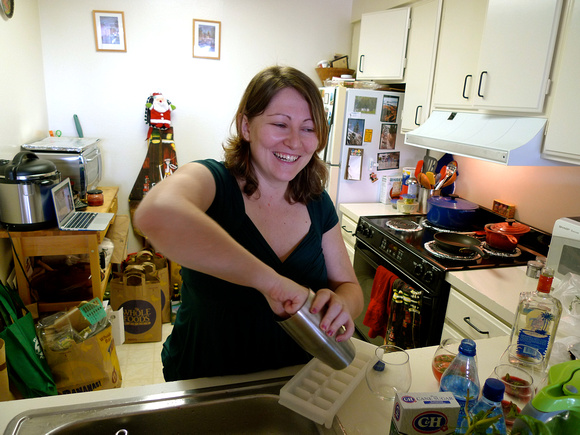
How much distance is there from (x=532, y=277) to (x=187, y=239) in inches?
67.5

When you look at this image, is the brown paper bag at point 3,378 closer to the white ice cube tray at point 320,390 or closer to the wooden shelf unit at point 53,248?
the wooden shelf unit at point 53,248

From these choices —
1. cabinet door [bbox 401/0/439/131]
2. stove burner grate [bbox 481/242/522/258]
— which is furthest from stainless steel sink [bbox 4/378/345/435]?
cabinet door [bbox 401/0/439/131]

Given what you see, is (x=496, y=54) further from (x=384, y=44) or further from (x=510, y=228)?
(x=384, y=44)

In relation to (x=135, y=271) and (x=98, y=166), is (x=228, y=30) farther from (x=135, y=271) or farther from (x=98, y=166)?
(x=135, y=271)

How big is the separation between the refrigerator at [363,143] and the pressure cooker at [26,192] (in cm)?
174

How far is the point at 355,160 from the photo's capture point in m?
2.94

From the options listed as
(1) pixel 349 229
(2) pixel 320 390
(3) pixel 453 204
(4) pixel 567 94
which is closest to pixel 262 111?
(2) pixel 320 390

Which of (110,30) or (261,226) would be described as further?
(110,30)

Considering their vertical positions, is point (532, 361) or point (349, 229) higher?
point (532, 361)

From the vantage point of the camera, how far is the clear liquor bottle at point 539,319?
42.5 inches

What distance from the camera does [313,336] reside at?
2.67ft

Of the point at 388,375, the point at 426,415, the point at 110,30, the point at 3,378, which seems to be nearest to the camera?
the point at 426,415

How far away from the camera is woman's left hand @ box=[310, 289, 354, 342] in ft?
2.73

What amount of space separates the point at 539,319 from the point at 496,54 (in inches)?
→ 51.7
